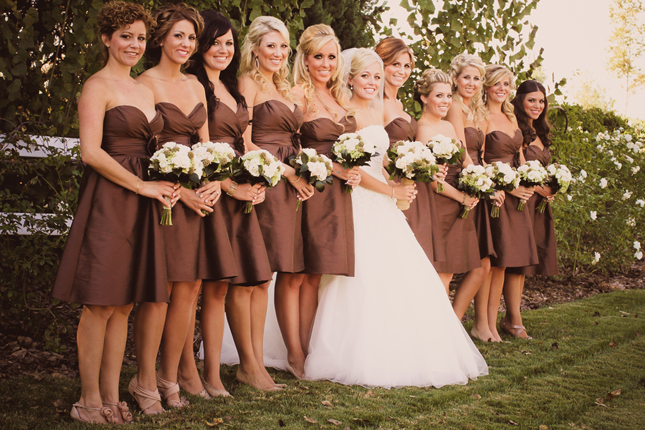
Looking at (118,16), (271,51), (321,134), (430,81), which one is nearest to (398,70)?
(430,81)

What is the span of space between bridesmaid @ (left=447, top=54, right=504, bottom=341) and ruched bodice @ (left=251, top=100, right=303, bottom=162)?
1946 mm

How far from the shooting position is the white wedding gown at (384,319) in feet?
14.1

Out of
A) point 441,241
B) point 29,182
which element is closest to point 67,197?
point 29,182

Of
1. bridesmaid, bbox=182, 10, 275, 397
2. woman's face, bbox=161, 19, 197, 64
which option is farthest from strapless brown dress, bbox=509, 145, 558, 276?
woman's face, bbox=161, 19, 197, 64

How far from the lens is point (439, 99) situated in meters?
5.41

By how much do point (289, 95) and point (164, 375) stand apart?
2000 mm

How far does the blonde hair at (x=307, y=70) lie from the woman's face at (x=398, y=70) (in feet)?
2.18

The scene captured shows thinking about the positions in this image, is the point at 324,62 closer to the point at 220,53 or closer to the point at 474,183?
the point at 220,53

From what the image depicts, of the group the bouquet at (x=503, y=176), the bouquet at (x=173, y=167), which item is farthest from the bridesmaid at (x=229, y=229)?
the bouquet at (x=503, y=176)

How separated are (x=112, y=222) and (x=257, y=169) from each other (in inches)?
35.2

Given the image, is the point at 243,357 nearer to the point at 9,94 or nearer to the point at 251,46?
the point at 251,46

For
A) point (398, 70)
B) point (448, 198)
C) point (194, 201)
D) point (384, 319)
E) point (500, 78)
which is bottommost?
point (384, 319)

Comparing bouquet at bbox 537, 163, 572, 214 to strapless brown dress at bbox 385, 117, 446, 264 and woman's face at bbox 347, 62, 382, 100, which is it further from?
woman's face at bbox 347, 62, 382, 100

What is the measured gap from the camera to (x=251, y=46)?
431 cm
